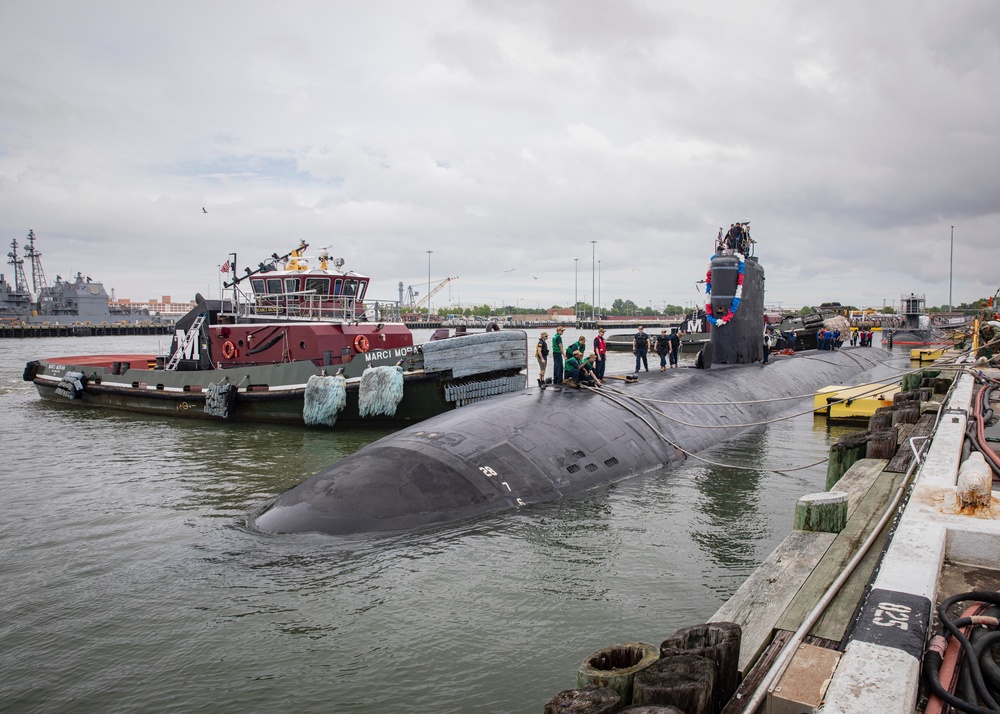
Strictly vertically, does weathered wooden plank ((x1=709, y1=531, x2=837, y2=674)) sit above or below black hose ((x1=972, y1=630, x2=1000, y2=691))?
below

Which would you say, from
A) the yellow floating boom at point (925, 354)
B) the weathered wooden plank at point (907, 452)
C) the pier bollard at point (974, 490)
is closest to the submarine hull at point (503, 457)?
the weathered wooden plank at point (907, 452)

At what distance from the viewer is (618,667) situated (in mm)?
3848

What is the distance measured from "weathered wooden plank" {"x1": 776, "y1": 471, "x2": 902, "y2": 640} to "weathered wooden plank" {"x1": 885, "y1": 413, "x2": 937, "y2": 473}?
52.3 inches

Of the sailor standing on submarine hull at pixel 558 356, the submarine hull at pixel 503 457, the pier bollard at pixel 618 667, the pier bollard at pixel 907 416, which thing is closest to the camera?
the pier bollard at pixel 618 667

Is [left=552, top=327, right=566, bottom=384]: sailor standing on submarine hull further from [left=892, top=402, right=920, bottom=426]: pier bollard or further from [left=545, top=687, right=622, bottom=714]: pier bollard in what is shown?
[left=545, top=687, right=622, bottom=714]: pier bollard

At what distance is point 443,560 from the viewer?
7840 millimetres

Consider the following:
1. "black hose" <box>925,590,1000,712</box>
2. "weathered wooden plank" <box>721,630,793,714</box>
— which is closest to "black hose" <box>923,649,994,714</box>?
"black hose" <box>925,590,1000,712</box>

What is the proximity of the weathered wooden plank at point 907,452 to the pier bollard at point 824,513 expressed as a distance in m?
2.44

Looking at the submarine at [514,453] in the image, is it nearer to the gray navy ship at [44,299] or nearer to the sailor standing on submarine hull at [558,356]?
the sailor standing on submarine hull at [558,356]

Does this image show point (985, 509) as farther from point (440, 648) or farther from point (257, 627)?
point (257, 627)

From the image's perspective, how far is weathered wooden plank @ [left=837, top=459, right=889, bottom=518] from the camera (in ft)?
21.5

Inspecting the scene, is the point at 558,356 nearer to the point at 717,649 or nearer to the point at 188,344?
the point at 717,649

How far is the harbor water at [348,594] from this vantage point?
224 inches

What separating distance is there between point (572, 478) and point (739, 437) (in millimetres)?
6743
